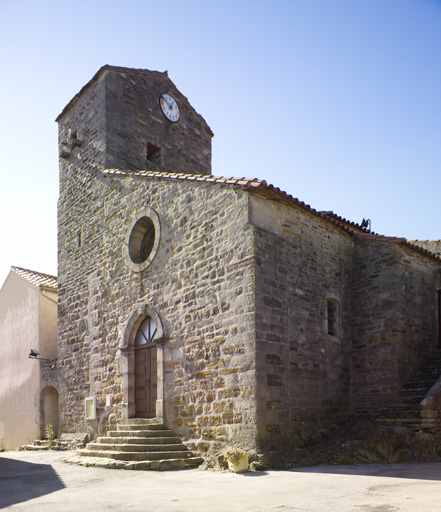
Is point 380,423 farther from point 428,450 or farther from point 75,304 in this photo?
point 75,304

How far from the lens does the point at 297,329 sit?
9.57 metres

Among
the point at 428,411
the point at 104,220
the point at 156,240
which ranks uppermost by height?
the point at 104,220

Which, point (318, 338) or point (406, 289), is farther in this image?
point (406, 289)

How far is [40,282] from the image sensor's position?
16.7 meters

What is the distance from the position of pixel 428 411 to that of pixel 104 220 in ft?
28.9

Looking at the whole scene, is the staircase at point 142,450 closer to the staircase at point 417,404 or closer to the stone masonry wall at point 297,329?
the stone masonry wall at point 297,329

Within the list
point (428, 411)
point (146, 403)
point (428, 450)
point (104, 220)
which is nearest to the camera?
point (428, 450)

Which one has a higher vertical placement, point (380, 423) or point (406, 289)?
point (406, 289)

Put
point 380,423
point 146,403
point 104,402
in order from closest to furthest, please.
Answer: point 380,423 → point 146,403 → point 104,402

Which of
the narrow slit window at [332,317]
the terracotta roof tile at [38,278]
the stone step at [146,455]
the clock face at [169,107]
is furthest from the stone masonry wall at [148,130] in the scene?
the stone step at [146,455]

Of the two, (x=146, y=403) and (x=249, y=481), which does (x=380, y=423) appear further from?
(x=146, y=403)

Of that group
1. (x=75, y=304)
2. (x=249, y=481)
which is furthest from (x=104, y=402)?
(x=249, y=481)

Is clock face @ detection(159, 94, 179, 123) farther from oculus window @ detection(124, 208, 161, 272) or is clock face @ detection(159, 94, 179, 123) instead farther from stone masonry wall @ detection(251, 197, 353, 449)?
stone masonry wall @ detection(251, 197, 353, 449)

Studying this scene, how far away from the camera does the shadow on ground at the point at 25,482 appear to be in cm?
632
